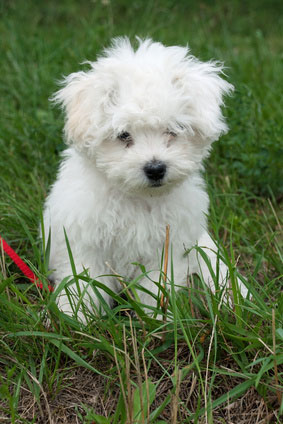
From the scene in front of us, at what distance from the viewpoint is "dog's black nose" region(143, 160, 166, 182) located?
9.47 feet

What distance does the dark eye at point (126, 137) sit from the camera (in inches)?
117

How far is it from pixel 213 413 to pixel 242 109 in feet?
8.77

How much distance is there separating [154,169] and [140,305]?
2.43 feet

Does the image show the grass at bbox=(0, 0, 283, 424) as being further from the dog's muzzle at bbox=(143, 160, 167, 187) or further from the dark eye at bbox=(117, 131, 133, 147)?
the dark eye at bbox=(117, 131, 133, 147)

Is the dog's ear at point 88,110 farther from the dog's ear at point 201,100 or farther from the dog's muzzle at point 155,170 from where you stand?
the dog's ear at point 201,100

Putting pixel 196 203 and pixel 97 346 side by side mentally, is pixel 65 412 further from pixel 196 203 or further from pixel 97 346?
pixel 196 203

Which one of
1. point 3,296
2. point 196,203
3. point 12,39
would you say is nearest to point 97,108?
point 196,203

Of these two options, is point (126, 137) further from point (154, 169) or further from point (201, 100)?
point (201, 100)

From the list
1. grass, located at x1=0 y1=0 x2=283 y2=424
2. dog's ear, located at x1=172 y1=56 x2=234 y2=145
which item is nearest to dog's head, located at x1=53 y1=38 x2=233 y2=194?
dog's ear, located at x1=172 y1=56 x2=234 y2=145

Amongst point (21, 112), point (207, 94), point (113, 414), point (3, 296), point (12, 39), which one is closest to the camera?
point (113, 414)

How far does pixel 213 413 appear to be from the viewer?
2555 mm

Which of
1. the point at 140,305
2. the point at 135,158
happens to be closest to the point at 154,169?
the point at 135,158

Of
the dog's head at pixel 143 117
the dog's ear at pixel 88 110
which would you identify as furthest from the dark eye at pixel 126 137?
the dog's ear at pixel 88 110

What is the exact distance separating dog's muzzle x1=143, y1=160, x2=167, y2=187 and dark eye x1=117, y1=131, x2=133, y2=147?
198 millimetres
